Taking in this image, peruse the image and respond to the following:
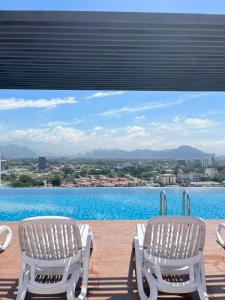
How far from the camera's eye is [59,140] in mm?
28812

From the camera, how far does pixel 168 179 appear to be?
1595 cm

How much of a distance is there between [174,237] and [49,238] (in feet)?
4.19

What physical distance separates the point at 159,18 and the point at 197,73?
1.73 m

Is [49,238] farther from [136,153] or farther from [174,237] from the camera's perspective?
[136,153]

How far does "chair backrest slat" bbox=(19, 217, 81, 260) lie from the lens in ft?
10.9

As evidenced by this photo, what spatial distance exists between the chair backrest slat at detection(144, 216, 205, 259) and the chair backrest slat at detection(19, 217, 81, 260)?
29.8 inches

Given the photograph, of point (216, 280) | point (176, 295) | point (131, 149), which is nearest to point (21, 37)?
point (176, 295)

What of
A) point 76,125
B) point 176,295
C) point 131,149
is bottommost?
point 176,295

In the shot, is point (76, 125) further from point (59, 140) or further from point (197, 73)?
point (197, 73)

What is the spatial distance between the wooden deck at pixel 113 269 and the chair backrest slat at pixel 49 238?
53 cm

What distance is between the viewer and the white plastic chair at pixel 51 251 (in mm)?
3303

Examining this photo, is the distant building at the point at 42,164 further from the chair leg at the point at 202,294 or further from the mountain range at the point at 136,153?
the chair leg at the point at 202,294

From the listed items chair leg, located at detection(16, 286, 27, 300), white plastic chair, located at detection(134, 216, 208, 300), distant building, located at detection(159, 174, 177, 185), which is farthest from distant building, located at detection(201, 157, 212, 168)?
chair leg, located at detection(16, 286, 27, 300)

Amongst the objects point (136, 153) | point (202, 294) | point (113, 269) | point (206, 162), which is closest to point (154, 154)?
point (136, 153)
